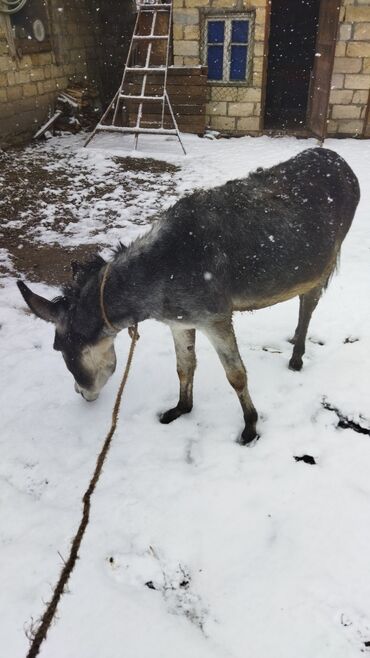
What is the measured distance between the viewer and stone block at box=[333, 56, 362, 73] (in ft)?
32.9

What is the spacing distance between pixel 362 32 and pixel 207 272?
1030 centimetres

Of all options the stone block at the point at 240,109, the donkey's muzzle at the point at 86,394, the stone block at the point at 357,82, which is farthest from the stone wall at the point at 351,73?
the donkey's muzzle at the point at 86,394

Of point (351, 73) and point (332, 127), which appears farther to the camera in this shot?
point (332, 127)

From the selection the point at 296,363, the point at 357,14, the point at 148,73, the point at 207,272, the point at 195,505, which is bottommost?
the point at 195,505

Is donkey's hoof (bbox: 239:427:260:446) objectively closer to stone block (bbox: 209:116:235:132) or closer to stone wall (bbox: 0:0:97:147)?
stone wall (bbox: 0:0:97:147)

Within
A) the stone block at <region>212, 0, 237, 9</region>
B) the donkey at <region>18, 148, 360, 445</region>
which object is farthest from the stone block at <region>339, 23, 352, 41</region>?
the donkey at <region>18, 148, 360, 445</region>

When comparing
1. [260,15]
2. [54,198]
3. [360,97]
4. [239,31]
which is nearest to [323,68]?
[360,97]

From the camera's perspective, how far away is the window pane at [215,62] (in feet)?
34.4

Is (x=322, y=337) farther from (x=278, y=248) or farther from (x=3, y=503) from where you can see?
(x=3, y=503)

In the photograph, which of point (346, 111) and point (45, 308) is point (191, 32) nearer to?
point (346, 111)

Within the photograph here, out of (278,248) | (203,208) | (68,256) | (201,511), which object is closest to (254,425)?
(201,511)

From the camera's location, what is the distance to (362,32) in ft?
31.9

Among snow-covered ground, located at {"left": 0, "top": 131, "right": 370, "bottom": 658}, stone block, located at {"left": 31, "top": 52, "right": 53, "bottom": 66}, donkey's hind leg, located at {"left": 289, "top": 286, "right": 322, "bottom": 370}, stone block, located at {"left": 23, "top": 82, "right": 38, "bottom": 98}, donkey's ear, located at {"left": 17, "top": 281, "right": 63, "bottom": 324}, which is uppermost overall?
stone block, located at {"left": 31, "top": 52, "right": 53, "bottom": 66}

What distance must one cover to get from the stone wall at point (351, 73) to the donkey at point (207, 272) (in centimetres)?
904
